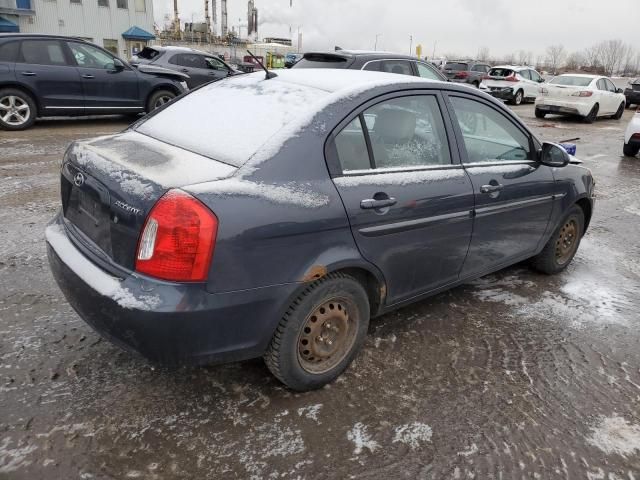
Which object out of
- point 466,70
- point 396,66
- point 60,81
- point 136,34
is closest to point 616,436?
point 396,66

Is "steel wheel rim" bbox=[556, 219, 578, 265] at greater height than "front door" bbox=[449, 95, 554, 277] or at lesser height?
lesser

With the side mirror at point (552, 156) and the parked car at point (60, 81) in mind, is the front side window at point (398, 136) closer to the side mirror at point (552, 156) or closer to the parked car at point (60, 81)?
the side mirror at point (552, 156)

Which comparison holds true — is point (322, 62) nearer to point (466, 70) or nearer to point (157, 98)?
point (157, 98)

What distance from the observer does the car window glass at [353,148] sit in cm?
261

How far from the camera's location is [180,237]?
6.92 feet

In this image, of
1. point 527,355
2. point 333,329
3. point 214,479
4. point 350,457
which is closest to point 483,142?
point 527,355

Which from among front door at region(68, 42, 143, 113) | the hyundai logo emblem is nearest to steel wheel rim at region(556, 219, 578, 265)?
the hyundai logo emblem

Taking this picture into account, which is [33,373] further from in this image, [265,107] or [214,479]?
[265,107]

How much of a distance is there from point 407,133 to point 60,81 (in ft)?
27.6

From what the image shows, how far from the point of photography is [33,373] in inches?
106

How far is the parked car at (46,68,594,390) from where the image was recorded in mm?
2168

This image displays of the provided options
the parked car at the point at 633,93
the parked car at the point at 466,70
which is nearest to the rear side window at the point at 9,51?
the parked car at the point at 466,70

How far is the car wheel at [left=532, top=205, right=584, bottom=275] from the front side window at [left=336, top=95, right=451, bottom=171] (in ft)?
5.42

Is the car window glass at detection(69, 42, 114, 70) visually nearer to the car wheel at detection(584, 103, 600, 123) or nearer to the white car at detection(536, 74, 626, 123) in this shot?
the white car at detection(536, 74, 626, 123)
